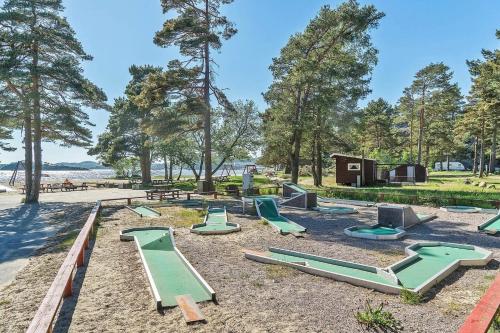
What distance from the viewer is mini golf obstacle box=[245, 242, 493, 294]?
5.77 meters

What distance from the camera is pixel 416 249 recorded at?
8.21 m

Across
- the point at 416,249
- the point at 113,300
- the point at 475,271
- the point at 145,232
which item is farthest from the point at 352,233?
the point at 113,300

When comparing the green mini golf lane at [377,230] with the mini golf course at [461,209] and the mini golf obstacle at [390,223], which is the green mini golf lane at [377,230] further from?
the mini golf course at [461,209]

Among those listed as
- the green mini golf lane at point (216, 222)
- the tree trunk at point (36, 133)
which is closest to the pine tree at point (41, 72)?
the tree trunk at point (36, 133)

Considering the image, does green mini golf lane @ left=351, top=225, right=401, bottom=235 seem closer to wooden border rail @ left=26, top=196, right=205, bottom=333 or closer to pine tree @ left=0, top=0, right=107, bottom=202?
wooden border rail @ left=26, top=196, right=205, bottom=333

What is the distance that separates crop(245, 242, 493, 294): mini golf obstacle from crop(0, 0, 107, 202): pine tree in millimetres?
17550

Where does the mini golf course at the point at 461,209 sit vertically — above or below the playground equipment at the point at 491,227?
above

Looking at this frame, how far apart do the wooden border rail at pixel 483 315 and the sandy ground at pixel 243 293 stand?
2.82 feet

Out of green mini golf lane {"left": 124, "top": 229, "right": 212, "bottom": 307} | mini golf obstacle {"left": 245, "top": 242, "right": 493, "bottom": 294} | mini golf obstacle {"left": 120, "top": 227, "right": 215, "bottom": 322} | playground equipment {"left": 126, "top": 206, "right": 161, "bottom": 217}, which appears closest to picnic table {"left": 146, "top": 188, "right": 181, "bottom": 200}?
playground equipment {"left": 126, "top": 206, "right": 161, "bottom": 217}

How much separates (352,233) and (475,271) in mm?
3721

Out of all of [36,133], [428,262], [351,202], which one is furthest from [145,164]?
[428,262]

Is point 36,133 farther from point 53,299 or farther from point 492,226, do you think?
point 492,226

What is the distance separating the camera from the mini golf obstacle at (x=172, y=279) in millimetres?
4887

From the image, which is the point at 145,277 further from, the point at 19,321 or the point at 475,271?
the point at 475,271
